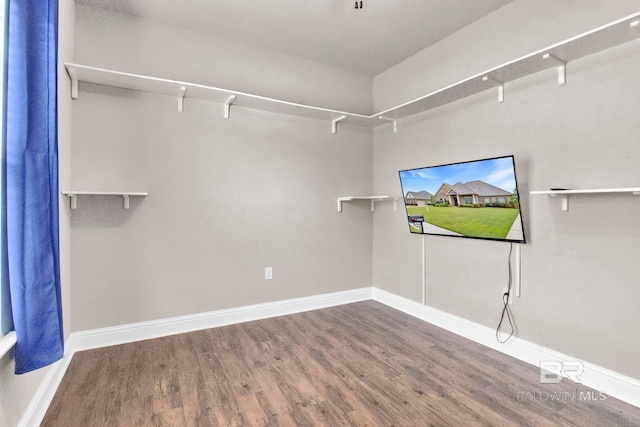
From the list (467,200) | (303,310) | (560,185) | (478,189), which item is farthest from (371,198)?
(560,185)

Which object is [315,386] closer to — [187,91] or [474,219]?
[474,219]

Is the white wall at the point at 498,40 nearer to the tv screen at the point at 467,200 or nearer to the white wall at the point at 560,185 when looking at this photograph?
the white wall at the point at 560,185

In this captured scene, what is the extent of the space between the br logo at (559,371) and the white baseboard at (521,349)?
0.07ft

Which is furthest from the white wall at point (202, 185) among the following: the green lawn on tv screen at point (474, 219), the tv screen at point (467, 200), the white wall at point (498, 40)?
the green lawn on tv screen at point (474, 219)

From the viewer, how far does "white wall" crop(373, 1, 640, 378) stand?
1.90m

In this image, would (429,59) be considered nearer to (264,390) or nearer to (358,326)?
(358,326)

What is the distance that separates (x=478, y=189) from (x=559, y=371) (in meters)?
1.37

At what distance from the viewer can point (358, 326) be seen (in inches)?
120

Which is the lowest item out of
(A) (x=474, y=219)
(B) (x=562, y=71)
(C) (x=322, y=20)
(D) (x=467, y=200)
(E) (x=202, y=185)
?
(A) (x=474, y=219)

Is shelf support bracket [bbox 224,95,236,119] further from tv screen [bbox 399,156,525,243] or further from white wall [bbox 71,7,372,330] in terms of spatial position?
tv screen [bbox 399,156,525,243]

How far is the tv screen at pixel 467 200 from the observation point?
91.5 inches

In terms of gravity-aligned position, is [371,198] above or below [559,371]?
above

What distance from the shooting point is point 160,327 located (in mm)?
2781

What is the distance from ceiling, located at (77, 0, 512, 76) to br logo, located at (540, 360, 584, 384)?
2691 millimetres
